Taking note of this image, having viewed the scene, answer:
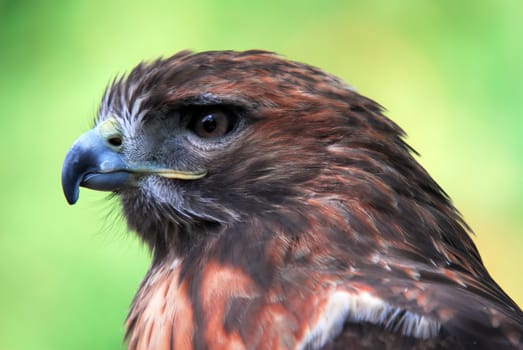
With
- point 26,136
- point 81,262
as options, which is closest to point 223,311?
point 81,262

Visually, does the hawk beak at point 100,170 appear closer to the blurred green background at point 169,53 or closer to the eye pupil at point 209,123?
the eye pupil at point 209,123

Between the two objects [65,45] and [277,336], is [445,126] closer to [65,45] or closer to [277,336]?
[65,45]

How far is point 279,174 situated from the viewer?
2736 millimetres

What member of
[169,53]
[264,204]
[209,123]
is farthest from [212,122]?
[169,53]

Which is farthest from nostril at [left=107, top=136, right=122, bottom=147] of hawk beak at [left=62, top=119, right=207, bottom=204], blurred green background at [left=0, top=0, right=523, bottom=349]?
blurred green background at [left=0, top=0, right=523, bottom=349]

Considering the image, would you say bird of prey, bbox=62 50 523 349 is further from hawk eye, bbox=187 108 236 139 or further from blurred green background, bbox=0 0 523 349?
blurred green background, bbox=0 0 523 349

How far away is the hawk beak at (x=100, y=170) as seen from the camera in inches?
109

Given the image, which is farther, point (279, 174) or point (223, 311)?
point (279, 174)

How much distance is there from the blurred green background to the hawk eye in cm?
137

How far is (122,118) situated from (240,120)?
0.31m

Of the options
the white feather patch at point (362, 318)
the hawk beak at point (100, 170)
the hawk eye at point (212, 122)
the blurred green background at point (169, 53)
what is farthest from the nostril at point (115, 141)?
the blurred green background at point (169, 53)

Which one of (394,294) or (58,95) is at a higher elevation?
(58,95)

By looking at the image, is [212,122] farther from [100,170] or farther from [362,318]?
[362,318]

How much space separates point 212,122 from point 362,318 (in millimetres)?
673
